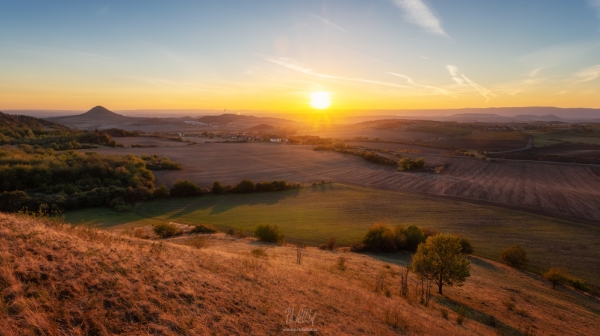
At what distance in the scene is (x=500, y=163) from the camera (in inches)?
2451

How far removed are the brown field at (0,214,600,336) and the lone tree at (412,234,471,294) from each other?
0.96 metres

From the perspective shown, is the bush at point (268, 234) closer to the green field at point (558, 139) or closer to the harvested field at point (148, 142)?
the harvested field at point (148, 142)

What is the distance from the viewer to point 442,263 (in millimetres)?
15727

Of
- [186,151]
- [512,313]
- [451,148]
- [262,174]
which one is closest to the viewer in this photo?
[512,313]

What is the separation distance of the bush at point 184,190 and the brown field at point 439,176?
698 cm

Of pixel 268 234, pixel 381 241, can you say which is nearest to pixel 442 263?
pixel 381 241

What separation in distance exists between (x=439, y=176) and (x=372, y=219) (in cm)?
2749

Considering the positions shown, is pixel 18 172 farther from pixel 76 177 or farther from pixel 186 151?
pixel 186 151

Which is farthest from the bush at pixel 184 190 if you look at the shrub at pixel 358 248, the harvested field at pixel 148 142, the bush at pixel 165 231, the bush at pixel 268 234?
the harvested field at pixel 148 142

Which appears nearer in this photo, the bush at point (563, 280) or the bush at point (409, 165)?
the bush at point (563, 280)

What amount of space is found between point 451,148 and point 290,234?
250ft

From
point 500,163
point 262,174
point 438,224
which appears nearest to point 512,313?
point 438,224

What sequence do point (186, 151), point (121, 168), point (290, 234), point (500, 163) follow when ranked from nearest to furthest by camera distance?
point (290, 234)
point (121, 168)
point (500, 163)
point (186, 151)

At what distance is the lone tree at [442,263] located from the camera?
15.5m
